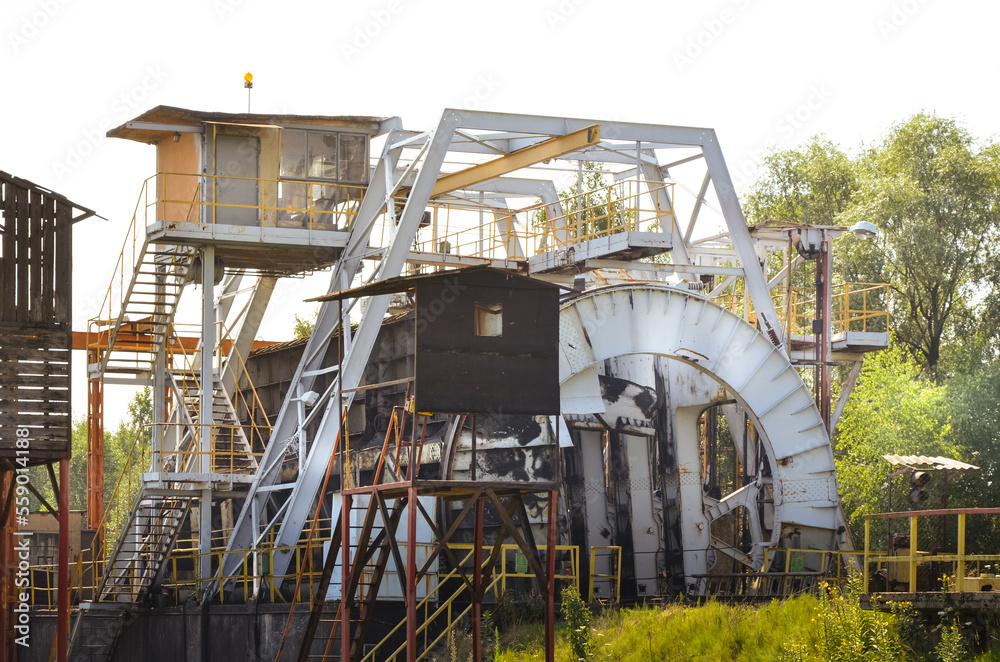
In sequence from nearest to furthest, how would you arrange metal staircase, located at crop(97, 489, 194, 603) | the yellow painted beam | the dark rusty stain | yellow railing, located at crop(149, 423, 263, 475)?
the dark rusty stain < the yellow painted beam < metal staircase, located at crop(97, 489, 194, 603) < yellow railing, located at crop(149, 423, 263, 475)

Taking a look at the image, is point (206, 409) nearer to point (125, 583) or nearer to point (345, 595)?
point (125, 583)

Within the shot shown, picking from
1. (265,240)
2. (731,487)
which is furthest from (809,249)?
(731,487)

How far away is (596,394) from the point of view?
71.2 feet

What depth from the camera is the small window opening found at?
15.9 metres

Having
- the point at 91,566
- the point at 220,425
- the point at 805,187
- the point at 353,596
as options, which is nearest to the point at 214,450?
the point at 220,425

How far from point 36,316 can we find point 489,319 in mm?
6825

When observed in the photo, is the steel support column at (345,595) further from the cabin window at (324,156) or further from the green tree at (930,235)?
the green tree at (930,235)

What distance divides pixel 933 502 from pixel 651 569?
27.6ft

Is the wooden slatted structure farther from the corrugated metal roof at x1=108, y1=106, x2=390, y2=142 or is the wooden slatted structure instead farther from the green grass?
the green grass

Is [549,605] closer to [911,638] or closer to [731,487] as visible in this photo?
[911,638]

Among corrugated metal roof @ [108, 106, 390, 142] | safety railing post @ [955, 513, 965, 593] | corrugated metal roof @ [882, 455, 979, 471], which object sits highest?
corrugated metal roof @ [108, 106, 390, 142]

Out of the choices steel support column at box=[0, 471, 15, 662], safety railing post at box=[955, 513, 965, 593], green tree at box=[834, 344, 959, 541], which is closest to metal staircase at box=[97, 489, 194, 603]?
steel support column at box=[0, 471, 15, 662]

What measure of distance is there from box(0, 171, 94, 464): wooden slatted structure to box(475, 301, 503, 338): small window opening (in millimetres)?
6261

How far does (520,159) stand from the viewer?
22547mm
